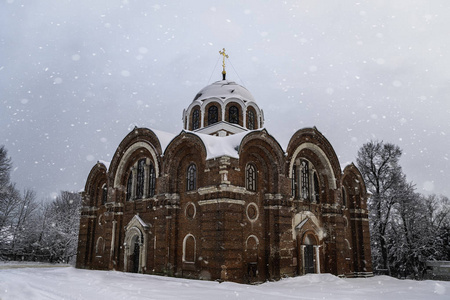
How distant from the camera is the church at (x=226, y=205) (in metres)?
15.5

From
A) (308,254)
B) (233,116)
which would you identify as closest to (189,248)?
(308,254)

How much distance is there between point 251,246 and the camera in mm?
16141

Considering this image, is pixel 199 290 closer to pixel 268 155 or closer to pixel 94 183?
pixel 268 155

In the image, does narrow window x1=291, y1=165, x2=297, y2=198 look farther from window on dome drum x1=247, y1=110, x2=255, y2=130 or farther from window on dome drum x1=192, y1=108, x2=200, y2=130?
window on dome drum x1=192, y1=108, x2=200, y2=130

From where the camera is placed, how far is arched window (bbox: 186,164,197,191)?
17.4m

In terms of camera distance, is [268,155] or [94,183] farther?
[94,183]

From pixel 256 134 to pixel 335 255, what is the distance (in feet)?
29.6

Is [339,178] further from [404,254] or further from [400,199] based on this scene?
[404,254]

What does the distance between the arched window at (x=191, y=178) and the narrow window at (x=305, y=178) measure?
6.78 m

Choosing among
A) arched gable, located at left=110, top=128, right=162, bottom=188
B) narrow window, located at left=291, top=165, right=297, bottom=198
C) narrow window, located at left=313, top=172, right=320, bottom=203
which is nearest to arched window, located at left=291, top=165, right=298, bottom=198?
narrow window, located at left=291, top=165, right=297, bottom=198

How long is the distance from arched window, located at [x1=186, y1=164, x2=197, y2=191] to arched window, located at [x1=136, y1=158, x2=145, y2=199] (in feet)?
13.7

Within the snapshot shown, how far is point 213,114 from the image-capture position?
22656mm

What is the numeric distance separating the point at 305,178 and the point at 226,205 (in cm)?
729

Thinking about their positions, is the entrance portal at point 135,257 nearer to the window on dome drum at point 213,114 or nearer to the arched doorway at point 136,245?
the arched doorway at point 136,245
